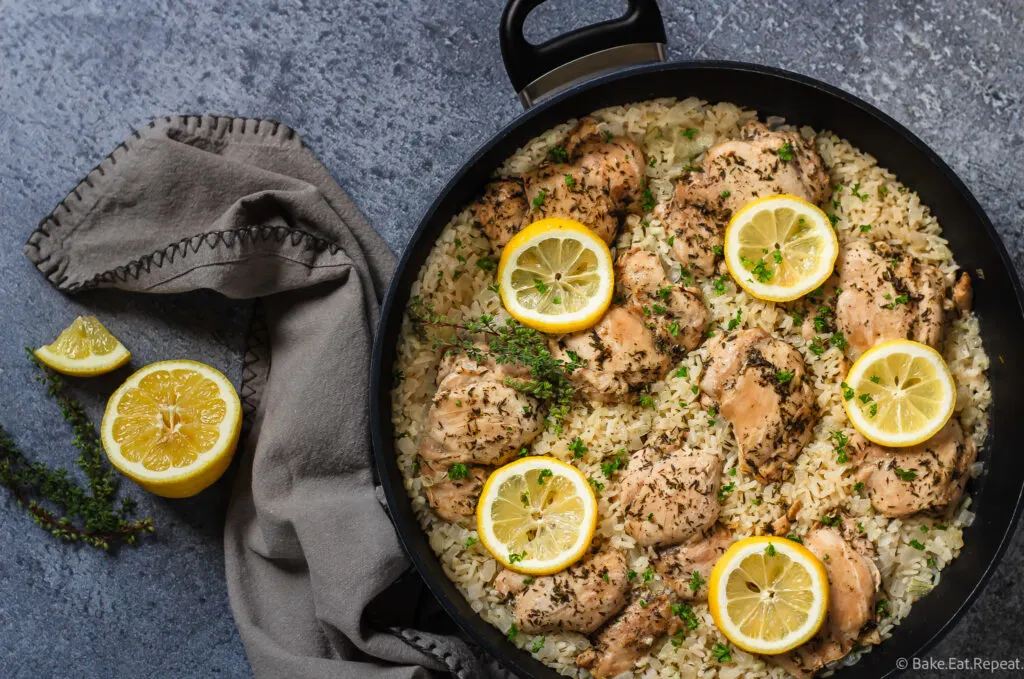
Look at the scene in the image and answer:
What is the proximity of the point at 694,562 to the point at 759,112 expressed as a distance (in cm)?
165

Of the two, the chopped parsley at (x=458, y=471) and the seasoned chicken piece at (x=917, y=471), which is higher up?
the seasoned chicken piece at (x=917, y=471)

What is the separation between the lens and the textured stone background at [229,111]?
10.3 ft

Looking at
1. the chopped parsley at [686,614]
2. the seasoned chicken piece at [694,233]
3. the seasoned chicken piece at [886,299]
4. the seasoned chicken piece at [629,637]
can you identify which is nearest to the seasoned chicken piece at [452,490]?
the seasoned chicken piece at [629,637]

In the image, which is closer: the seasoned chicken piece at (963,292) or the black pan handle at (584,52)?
the black pan handle at (584,52)

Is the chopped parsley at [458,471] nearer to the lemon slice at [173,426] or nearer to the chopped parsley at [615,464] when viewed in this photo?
the chopped parsley at [615,464]

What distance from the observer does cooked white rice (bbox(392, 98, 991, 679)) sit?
2.90m

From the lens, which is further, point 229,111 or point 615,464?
point 229,111

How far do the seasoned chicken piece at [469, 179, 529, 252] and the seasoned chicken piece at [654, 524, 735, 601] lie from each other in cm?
126

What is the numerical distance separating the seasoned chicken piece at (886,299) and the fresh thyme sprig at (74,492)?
8.95ft

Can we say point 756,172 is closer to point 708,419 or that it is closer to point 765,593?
point 708,419

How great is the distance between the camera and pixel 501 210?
9.62 ft

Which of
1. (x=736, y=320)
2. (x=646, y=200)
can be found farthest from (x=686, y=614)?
(x=646, y=200)

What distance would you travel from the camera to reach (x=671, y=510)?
2.83m

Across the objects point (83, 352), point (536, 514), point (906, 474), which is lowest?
point (83, 352)
